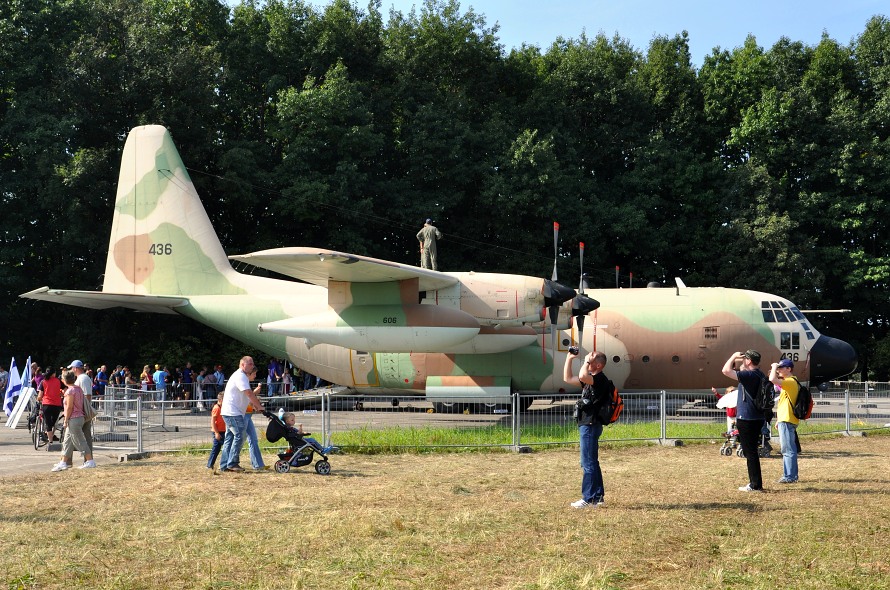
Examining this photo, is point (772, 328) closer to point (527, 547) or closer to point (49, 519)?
point (527, 547)

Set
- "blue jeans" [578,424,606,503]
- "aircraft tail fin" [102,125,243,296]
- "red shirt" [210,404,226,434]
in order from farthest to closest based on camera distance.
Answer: "aircraft tail fin" [102,125,243,296] → "red shirt" [210,404,226,434] → "blue jeans" [578,424,606,503]

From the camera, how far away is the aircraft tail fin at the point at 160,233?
2319cm

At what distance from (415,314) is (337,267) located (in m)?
2.19

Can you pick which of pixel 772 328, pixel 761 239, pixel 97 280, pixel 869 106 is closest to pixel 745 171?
pixel 761 239

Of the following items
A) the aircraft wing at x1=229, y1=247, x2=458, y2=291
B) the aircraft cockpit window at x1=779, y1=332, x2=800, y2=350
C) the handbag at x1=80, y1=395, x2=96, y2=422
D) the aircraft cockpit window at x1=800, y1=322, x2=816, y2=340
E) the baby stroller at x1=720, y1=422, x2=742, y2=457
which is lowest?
the baby stroller at x1=720, y1=422, x2=742, y2=457

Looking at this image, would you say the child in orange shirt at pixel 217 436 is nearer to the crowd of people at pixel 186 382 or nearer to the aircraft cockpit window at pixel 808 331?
the crowd of people at pixel 186 382

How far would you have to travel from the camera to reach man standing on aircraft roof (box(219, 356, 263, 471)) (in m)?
12.3

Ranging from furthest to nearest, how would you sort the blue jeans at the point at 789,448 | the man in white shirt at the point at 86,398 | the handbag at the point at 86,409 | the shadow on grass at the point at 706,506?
the man in white shirt at the point at 86,398 < the handbag at the point at 86,409 < the blue jeans at the point at 789,448 < the shadow on grass at the point at 706,506

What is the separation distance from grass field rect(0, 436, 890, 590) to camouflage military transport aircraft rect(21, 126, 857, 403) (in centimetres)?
662

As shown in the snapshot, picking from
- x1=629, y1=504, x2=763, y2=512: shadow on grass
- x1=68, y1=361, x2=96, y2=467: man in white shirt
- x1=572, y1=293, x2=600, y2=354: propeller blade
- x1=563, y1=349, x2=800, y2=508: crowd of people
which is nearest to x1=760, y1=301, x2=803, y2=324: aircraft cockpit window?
x1=572, y1=293, x2=600, y2=354: propeller blade

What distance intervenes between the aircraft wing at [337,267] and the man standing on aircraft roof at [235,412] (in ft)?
14.2

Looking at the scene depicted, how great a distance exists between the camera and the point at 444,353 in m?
20.4

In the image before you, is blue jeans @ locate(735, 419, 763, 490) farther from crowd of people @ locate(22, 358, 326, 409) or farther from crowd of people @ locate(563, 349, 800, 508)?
crowd of people @ locate(22, 358, 326, 409)

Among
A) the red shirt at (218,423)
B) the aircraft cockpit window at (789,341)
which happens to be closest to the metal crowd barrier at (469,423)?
the aircraft cockpit window at (789,341)
